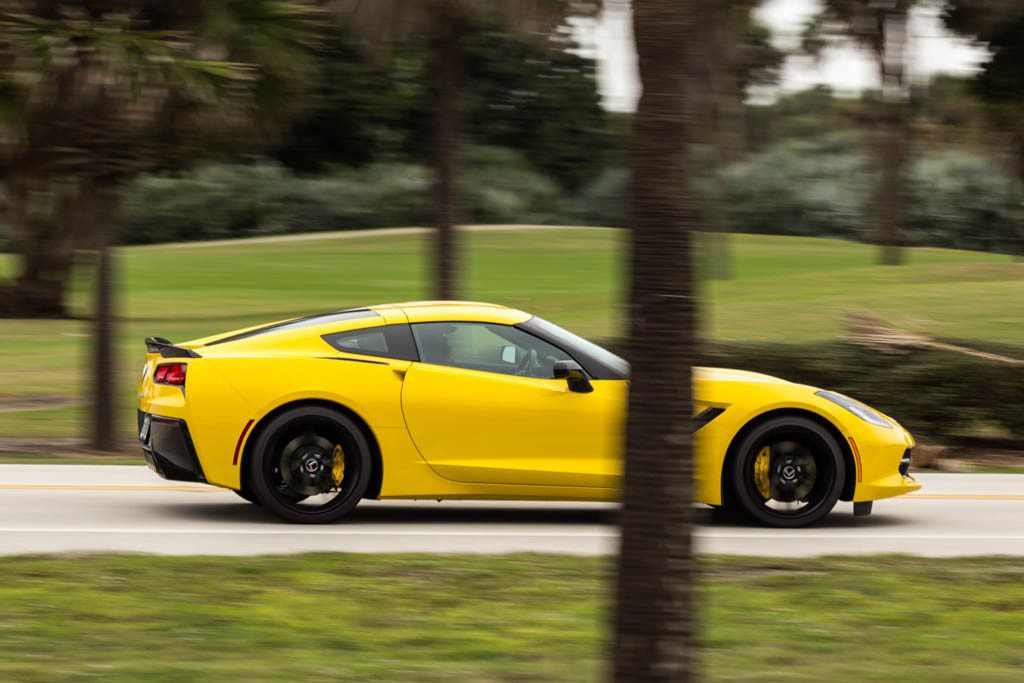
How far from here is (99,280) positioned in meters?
12.8

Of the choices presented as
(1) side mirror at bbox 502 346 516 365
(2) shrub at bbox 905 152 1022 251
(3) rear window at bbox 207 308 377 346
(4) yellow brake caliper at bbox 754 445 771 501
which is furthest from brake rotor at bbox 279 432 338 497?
(2) shrub at bbox 905 152 1022 251

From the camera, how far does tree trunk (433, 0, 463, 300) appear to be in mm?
13688

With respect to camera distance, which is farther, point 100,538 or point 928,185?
point 928,185

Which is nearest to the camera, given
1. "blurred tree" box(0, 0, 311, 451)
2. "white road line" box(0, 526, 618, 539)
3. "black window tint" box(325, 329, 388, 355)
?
"white road line" box(0, 526, 618, 539)

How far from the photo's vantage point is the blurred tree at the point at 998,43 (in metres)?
14.4

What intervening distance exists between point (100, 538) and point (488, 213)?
41046mm

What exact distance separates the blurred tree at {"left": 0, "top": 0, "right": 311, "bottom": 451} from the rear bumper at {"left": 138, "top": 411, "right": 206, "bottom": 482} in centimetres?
390

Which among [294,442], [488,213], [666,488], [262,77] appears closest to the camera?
[666,488]

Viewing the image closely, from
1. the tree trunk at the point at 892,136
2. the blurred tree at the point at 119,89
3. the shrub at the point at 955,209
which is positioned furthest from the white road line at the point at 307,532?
the shrub at the point at 955,209

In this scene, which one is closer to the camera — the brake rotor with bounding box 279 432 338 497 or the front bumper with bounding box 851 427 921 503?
the brake rotor with bounding box 279 432 338 497

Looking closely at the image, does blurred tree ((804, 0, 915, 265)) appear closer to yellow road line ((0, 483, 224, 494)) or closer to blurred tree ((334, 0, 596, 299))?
blurred tree ((334, 0, 596, 299))

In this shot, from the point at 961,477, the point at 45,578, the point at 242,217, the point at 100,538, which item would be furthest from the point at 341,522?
the point at 242,217

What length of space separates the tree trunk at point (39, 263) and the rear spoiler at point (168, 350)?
803 centimetres

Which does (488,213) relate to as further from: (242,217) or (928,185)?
(928,185)
